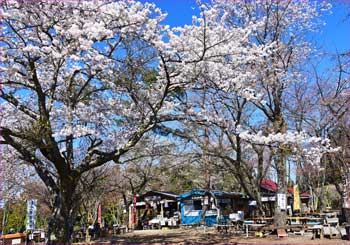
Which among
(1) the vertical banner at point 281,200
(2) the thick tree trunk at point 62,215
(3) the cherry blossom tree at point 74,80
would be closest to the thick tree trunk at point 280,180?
(1) the vertical banner at point 281,200

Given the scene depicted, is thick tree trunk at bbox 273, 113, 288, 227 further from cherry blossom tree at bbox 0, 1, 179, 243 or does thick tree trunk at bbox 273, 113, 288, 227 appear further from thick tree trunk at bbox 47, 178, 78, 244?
thick tree trunk at bbox 47, 178, 78, 244

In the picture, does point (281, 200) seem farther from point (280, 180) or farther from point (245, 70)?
point (245, 70)

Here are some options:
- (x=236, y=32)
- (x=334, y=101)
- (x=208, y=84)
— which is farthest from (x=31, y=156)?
(x=334, y=101)

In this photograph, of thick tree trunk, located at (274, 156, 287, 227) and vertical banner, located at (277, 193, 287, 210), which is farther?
thick tree trunk, located at (274, 156, 287, 227)

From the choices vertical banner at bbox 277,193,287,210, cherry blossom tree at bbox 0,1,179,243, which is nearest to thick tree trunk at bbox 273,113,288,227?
vertical banner at bbox 277,193,287,210

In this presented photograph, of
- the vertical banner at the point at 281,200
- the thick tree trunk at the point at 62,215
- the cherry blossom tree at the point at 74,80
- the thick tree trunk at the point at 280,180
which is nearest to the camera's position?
the cherry blossom tree at the point at 74,80

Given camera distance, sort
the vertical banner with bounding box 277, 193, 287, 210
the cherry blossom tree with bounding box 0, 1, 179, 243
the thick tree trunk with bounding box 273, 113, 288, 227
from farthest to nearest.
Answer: the thick tree trunk with bounding box 273, 113, 288, 227 → the vertical banner with bounding box 277, 193, 287, 210 → the cherry blossom tree with bounding box 0, 1, 179, 243

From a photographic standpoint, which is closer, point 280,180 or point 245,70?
point 245,70

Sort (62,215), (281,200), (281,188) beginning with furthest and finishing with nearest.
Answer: (281,188) < (281,200) < (62,215)

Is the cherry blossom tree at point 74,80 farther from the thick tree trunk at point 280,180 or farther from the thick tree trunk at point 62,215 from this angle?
the thick tree trunk at point 280,180

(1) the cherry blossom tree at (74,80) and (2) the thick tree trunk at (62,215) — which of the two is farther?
(2) the thick tree trunk at (62,215)

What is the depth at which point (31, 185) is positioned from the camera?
20.4 meters

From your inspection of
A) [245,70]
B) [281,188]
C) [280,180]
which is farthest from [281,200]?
[245,70]

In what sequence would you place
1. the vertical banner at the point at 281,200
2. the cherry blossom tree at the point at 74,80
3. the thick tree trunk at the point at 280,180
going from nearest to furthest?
the cherry blossom tree at the point at 74,80 → the vertical banner at the point at 281,200 → the thick tree trunk at the point at 280,180
